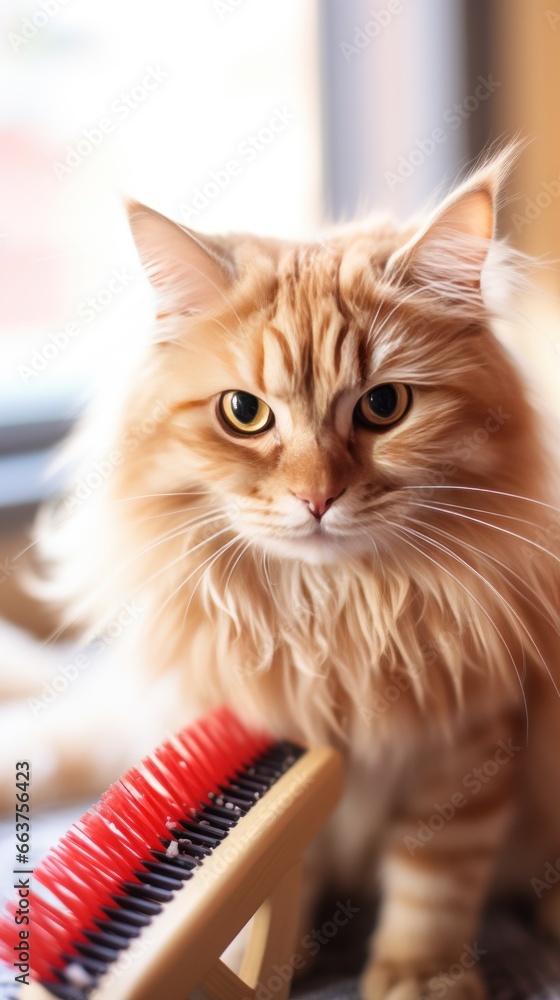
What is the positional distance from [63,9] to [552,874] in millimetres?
1560

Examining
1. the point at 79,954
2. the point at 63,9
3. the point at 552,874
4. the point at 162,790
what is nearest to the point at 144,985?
the point at 79,954

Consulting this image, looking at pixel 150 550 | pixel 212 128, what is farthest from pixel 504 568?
pixel 212 128

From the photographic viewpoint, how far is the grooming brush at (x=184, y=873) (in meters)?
0.67

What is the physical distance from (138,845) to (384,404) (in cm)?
53

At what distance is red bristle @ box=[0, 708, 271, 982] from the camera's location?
0.72 metres

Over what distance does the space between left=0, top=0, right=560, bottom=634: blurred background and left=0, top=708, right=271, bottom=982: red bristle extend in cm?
64

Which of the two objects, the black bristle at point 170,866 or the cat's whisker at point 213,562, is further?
the cat's whisker at point 213,562

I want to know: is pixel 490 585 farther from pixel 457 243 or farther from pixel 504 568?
pixel 457 243

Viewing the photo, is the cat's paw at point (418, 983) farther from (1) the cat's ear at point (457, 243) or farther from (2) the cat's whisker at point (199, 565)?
(1) the cat's ear at point (457, 243)

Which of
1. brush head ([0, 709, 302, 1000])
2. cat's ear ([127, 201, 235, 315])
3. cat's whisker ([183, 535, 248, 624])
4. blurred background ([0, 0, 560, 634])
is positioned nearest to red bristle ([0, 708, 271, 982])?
brush head ([0, 709, 302, 1000])

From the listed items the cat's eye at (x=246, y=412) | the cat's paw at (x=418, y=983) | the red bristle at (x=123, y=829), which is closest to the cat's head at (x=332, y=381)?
the cat's eye at (x=246, y=412)

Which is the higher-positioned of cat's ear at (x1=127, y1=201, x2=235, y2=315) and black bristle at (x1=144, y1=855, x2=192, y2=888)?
cat's ear at (x1=127, y1=201, x2=235, y2=315)

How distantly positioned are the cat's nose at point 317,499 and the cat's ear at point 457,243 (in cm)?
28

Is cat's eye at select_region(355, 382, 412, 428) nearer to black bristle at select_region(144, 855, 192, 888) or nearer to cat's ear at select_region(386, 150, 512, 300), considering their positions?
cat's ear at select_region(386, 150, 512, 300)
